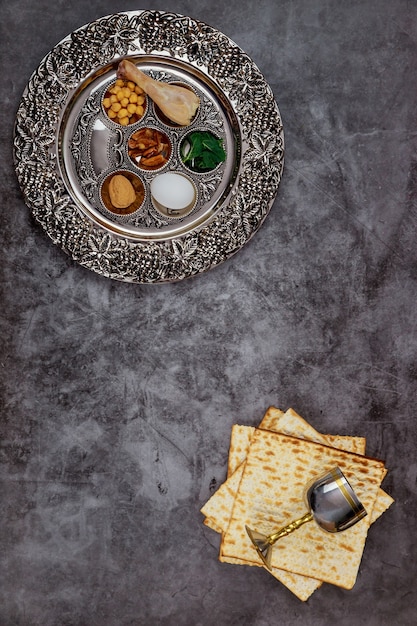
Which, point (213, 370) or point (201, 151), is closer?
point (201, 151)

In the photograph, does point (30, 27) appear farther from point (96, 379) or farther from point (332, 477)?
point (332, 477)

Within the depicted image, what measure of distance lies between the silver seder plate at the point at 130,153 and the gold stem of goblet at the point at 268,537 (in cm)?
89

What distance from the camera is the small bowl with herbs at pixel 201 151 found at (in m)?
2.01

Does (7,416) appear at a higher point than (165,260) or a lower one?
lower

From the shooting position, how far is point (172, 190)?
2.00m

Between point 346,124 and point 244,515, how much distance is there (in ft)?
4.58

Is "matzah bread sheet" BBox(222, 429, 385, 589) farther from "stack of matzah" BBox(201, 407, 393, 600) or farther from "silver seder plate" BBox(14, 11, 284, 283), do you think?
"silver seder plate" BBox(14, 11, 284, 283)

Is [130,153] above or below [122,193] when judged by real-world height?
above

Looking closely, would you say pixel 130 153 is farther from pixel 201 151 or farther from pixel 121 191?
pixel 201 151

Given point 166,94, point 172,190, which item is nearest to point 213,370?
point 172,190

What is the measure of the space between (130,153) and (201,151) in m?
0.24

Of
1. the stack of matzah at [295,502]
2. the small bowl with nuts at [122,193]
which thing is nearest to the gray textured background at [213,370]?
the stack of matzah at [295,502]

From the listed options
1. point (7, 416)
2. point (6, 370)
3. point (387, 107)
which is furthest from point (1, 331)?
point (387, 107)

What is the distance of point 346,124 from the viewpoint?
212 centimetres
